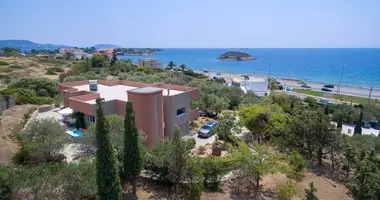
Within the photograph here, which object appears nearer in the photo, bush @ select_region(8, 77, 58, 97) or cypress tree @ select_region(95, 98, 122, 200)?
cypress tree @ select_region(95, 98, 122, 200)

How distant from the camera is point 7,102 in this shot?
31266 mm

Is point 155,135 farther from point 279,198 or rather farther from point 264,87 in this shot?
point 264,87

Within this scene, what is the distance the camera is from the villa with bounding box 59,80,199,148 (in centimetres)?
2030

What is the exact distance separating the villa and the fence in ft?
27.9

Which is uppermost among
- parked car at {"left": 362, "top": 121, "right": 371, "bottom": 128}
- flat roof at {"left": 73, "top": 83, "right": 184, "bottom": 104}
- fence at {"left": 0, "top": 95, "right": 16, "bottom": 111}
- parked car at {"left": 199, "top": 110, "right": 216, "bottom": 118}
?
flat roof at {"left": 73, "top": 83, "right": 184, "bottom": 104}

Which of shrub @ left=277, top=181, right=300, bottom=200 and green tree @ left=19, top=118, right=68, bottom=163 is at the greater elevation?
green tree @ left=19, top=118, right=68, bottom=163

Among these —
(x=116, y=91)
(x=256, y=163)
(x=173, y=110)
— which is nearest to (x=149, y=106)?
(x=173, y=110)

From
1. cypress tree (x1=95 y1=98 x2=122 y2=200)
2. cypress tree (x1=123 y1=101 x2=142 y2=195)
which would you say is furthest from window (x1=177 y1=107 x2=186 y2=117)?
cypress tree (x1=95 y1=98 x2=122 y2=200)

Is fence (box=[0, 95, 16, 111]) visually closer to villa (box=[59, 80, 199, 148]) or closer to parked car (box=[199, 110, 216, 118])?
villa (box=[59, 80, 199, 148])

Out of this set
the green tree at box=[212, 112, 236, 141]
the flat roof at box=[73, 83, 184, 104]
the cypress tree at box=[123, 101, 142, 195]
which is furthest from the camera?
the green tree at box=[212, 112, 236, 141]

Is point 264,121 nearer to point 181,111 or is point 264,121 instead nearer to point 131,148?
point 181,111

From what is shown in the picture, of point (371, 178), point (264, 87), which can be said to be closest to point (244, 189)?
point (371, 178)

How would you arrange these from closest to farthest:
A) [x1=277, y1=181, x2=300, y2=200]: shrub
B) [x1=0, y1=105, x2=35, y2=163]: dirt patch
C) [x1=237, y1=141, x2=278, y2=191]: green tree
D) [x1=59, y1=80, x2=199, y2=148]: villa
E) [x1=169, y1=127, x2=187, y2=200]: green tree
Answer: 1. [x1=169, y1=127, x2=187, y2=200]: green tree
2. [x1=277, y1=181, x2=300, y2=200]: shrub
3. [x1=237, y1=141, x2=278, y2=191]: green tree
4. [x1=0, y1=105, x2=35, y2=163]: dirt patch
5. [x1=59, y1=80, x2=199, y2=148]: villa

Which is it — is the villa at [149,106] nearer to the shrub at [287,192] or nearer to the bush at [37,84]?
the shrub at [287,192]
